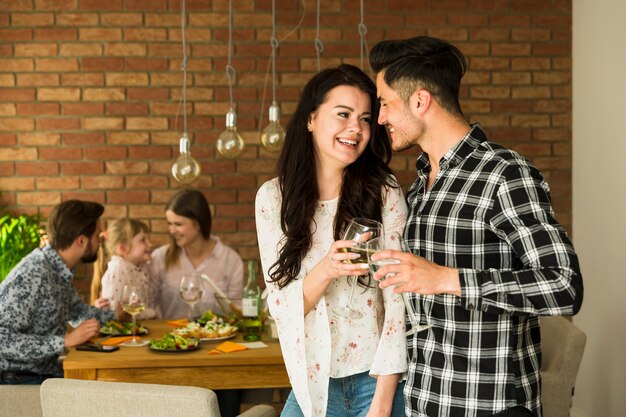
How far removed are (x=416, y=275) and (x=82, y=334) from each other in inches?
82.9

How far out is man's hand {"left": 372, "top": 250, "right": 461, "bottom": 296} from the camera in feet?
5.88

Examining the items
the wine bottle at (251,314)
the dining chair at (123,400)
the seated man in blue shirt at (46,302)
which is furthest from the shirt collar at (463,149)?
the seated man in blue shirt at (46,302)

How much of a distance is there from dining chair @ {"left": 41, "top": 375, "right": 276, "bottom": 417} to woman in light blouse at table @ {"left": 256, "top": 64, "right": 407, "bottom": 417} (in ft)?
0.84

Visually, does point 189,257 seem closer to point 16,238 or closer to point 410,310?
point 16,238

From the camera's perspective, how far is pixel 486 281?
1.80 m

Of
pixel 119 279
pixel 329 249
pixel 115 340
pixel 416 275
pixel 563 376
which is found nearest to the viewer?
pixel 416 275

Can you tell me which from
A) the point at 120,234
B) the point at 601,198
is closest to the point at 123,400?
the point at 120,234

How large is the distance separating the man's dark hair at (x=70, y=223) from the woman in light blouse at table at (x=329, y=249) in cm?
159

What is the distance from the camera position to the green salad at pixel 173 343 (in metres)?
3.37

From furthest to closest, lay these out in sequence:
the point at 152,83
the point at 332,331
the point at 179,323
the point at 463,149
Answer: the point at 152,83
the point at 179,323
the point at 332,331
the point at 463,149

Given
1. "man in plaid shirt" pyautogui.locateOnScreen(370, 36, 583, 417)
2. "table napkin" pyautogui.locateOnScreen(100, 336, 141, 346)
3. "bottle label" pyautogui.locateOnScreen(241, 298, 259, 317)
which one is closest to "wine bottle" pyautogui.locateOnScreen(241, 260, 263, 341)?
"bottle label" pyautogui.locateOnScreen(241, 298, 259, 317)

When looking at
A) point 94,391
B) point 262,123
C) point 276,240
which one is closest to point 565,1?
point 262,123

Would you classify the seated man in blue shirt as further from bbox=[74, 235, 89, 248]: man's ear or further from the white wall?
the white wall

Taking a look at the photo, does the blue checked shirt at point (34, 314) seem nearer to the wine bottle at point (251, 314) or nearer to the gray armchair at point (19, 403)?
the gray armchair at point (19, 403)
